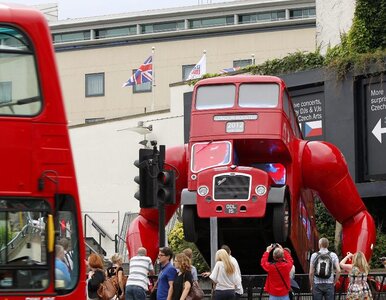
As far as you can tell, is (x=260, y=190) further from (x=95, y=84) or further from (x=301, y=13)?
(x=301, y=13)

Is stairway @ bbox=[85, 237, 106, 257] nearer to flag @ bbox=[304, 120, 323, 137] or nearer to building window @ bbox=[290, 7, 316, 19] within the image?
flag @ bbox=[304, 120, 323, 137]

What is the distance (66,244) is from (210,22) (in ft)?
164

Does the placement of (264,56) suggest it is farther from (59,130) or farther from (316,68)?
(59,130)

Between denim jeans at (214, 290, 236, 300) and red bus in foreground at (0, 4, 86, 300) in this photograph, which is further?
denim jeans at (214, 290, 236, 300)

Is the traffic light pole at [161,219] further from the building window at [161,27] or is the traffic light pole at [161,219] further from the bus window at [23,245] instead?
the building window at [161,27]

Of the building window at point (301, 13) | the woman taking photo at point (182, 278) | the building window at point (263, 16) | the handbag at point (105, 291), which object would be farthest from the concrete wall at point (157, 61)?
the woman taking photo at point (182, 278)

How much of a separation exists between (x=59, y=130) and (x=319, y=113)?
21972 mm

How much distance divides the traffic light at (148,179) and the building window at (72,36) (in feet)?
149

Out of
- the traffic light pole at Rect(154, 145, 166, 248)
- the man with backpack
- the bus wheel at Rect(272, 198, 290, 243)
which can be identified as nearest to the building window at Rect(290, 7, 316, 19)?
the bus wheel at Rect(272, 198, 290, 243)

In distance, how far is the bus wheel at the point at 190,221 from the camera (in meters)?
24.2

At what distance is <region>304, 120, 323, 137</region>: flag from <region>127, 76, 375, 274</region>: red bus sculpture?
859 cm

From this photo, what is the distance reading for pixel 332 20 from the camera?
38781 millimetres

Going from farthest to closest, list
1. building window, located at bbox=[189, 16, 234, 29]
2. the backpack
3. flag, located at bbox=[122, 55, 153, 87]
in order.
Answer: building window, located at bbox=[189, 16, 234, 29] → flag, located at bbox=[122, 55, 153, 87] → the backpack

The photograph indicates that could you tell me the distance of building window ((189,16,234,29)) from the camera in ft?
203
